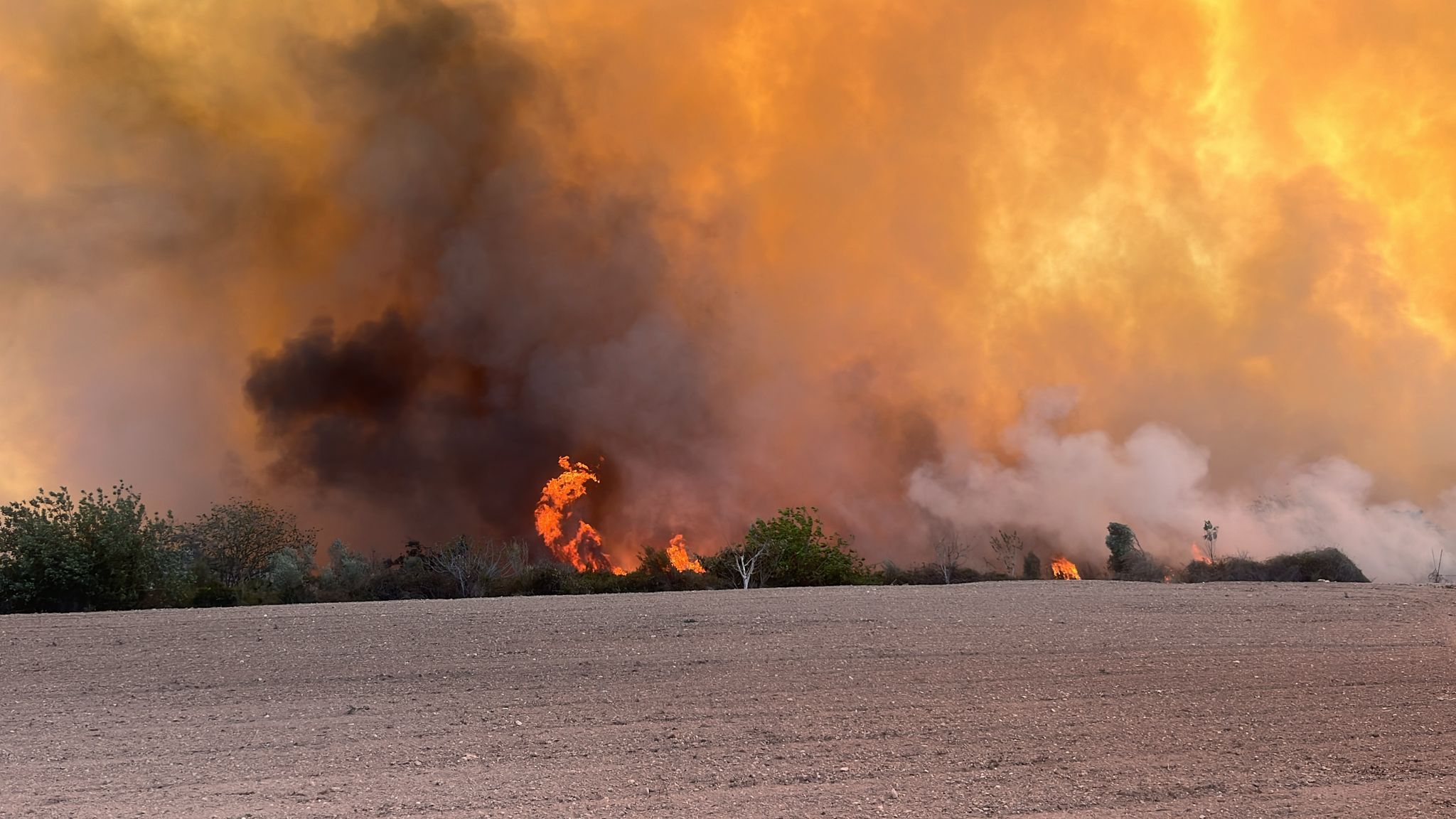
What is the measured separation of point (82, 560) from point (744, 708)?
19.8 meters

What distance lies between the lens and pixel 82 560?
77.8 ft

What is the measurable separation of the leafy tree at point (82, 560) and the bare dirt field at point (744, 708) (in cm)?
526

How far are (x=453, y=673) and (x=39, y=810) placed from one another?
5723 mm

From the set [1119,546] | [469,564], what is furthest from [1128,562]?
[469,564]

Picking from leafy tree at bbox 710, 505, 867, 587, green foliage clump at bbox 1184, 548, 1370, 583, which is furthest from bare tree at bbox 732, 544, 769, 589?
green foliage clump at bbox 1184, 548, 1370, 583

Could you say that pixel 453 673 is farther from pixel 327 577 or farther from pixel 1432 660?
pixel 327 577

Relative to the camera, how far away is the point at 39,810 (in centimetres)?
967

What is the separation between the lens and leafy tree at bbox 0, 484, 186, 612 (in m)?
23.1

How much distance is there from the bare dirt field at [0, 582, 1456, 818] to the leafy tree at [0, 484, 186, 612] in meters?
5.26

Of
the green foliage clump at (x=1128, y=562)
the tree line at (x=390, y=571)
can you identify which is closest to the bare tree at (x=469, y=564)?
the tree line at (x=390, y=571)

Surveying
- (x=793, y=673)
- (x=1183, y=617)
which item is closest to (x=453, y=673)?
(x=793, y=673)

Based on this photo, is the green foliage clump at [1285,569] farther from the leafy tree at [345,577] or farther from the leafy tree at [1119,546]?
the leafy tree at [345,577]

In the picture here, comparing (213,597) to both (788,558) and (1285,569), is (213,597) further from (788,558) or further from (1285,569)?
(1285,569)

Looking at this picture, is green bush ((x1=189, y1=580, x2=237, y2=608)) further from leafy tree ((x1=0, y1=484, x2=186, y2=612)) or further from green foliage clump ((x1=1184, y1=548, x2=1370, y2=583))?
green foliage clump ((x1=1184, y1=548, x2=1370, y2=583))
